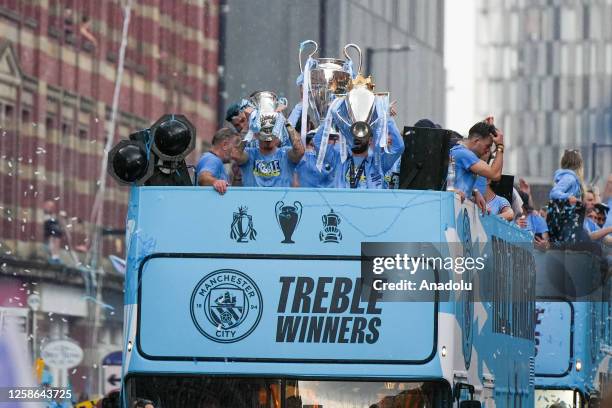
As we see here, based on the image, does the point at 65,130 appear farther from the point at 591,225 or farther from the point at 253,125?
the point at 253,125

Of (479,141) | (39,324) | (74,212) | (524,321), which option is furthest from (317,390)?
(74,212)

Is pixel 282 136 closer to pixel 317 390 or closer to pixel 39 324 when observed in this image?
pixel 317 390

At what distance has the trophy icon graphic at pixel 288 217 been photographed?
496 inches

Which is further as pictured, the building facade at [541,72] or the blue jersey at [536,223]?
the building facade at [541,72]

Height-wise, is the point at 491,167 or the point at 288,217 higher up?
the point at 491,167

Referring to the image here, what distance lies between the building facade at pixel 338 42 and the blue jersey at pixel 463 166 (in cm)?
3930

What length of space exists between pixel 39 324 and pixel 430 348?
3934 cm

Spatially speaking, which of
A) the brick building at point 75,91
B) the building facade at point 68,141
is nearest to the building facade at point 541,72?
the brick building at point 75,91

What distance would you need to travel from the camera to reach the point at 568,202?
19547 millimetres

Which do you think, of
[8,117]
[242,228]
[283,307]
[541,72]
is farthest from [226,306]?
[541,72]

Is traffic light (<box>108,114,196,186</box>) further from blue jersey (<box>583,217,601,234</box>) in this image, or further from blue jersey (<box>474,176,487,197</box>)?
blue jersey (<box>583,217,601,234</box>)

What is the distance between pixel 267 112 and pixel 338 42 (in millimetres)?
49628

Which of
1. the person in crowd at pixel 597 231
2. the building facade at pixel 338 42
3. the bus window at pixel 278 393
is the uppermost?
the building facade at pixel 338 42

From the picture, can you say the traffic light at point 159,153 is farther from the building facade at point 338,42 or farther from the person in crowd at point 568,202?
the building facade at point 338,42
